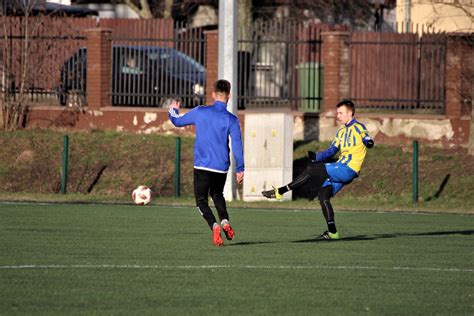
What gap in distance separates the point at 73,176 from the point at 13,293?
1660 cm

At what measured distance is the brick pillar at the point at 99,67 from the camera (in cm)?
3000

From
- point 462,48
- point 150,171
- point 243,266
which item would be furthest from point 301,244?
point 462,48

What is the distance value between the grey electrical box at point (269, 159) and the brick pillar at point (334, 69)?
15.0 ft

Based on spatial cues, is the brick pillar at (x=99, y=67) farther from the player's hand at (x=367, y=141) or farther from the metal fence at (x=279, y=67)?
the player's hand at (x=367, y=141)

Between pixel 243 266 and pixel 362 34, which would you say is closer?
pixel 243 266

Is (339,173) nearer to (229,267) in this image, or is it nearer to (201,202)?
(201,202)

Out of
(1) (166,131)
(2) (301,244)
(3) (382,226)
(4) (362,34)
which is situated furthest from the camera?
(4) (362,34)

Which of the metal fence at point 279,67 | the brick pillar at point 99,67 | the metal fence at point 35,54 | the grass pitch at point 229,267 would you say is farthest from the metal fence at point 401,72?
the grass pitch at point 229,267

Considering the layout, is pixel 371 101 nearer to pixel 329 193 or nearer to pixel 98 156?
pixel 98 156

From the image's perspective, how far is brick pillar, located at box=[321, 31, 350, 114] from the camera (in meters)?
28.8

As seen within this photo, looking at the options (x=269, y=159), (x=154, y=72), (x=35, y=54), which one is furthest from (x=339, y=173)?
(x=35, y=54)

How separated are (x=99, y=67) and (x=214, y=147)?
16.0m

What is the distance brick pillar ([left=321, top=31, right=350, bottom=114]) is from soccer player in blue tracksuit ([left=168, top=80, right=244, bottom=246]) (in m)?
14.3

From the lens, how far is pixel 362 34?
31.4 m
